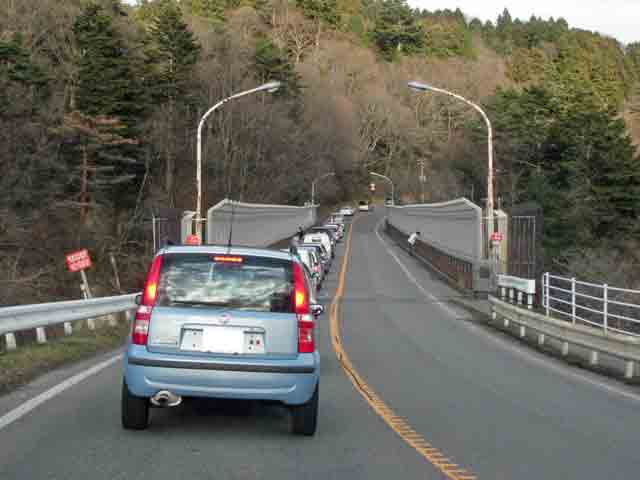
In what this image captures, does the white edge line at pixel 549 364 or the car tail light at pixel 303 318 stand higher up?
the car tail light at pixel 303 318

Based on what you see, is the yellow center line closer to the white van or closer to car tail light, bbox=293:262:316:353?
car tail light, bbox=293:262:316:353

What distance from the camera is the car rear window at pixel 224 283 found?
7820 mm

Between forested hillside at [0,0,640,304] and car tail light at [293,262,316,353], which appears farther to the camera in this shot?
forested hillside at [0,0,640,304]

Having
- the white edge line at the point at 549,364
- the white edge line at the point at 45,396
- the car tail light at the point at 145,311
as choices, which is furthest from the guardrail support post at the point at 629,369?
the car tail light at the point at 145,311

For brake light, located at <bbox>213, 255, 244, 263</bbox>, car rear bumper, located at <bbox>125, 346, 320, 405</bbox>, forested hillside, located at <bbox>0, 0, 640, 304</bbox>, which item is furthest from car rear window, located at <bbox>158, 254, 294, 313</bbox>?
forested hillside, located at <bbox>0, 0, 640, 304</bbox>

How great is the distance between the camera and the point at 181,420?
348 inches

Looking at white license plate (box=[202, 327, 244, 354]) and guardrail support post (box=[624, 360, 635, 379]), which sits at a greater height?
white license plate (box=[202, 327, 244, 354])

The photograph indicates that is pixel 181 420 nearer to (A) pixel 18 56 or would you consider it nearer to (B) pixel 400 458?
(B) pixel 400 458

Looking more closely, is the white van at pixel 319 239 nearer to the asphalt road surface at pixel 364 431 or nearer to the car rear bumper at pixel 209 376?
the asphalt road surface at pixel 364 431

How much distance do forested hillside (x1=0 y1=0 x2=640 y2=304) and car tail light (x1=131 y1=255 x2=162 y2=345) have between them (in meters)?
23.0

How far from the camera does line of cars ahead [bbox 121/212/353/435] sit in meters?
7.62

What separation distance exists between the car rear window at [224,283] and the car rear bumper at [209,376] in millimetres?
480

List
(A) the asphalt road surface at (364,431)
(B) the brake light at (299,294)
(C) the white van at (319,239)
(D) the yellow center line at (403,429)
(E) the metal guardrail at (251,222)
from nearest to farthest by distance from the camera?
(A) the asphalt road surface at (364,431)
(D) the yellow center line at (403,429)
(B) the brake light at (299,294)
(E) the metal guardrail at (251,222)
(C) the white van at (319,239)

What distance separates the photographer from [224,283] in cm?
790
